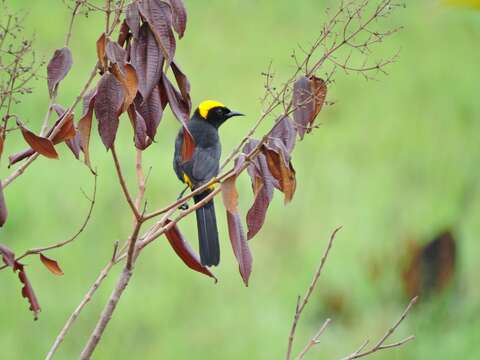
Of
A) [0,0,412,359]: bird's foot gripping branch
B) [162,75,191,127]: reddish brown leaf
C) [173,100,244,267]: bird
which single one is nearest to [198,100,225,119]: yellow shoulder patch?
[173,100,244,267]: bird

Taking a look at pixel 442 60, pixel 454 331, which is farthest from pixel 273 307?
pixel 442 60

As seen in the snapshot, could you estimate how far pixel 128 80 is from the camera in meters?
1.25

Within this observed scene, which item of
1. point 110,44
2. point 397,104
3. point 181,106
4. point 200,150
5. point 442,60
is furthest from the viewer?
point 442,60

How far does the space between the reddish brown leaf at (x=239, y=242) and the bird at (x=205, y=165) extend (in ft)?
2.85

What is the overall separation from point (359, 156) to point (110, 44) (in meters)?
4.28

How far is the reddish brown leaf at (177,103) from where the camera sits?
1.36 m

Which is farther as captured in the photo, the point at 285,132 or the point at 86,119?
the point at 285,132

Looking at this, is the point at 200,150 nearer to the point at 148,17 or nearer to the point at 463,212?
the point at 148,17

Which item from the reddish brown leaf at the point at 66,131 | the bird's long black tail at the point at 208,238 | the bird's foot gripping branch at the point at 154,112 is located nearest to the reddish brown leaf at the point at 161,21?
the bird's foot gripping branch at the point at 154,112

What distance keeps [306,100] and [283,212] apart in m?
A: 3.72

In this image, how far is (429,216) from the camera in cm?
517

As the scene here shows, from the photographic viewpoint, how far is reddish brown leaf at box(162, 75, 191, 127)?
1.36 metres

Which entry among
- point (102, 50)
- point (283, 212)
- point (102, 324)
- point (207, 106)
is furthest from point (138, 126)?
point (283, 212)

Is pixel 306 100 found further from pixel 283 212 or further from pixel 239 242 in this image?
pixel 283 212
